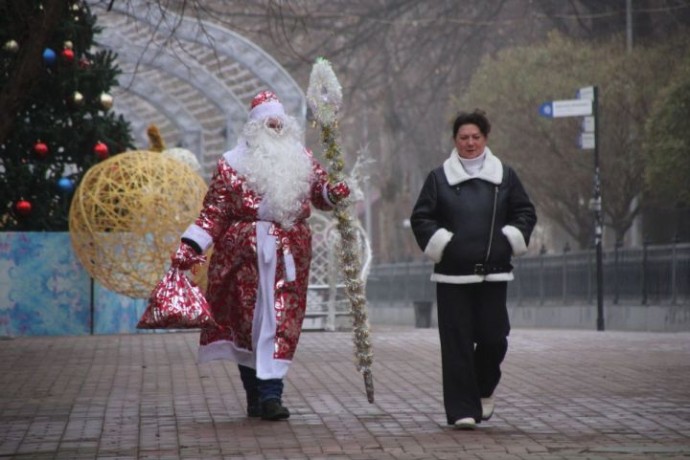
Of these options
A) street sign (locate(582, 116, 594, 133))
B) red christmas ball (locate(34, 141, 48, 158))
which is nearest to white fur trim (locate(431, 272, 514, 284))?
red christmas ball (locate(34, 141, 48, 158))

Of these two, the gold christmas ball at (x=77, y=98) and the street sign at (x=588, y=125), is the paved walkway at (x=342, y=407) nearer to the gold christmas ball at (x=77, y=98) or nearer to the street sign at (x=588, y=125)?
the gold christmas ball at (x=77, y=98)

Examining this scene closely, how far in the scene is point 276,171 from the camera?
9.84 metres

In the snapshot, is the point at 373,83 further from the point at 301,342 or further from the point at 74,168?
the point at 301,342

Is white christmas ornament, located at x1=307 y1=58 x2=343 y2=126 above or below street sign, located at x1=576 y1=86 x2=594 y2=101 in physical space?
below

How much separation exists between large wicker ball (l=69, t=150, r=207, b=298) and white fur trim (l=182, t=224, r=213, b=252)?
8.26 metres

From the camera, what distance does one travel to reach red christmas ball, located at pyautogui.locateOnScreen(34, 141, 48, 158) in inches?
779

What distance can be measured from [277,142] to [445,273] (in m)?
1.58

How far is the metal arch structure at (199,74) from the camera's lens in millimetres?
21891

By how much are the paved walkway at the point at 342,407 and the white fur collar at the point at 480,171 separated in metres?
1.31

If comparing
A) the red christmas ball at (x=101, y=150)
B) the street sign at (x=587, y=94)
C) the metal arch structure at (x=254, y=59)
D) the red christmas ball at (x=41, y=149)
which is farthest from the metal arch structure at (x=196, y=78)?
the street sign at (x=587, y=94)

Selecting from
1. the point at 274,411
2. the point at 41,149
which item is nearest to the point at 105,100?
the point at 41,149

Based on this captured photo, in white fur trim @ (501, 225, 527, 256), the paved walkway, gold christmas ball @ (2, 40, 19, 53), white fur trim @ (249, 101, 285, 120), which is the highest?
gold christmas ball @ (2, 40, 19, 53)

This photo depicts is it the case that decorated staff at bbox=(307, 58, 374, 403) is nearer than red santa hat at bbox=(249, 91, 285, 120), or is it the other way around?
decorated staff at bbox=(307, 58, 374, 403)

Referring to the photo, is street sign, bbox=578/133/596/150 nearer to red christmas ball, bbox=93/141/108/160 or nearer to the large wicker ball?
red christmas ball, bbox=93/141/108/160
